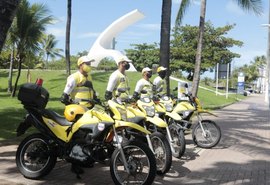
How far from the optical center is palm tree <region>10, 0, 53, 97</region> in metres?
23.8

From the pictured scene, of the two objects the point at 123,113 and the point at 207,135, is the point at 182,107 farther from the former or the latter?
the point at 123,113

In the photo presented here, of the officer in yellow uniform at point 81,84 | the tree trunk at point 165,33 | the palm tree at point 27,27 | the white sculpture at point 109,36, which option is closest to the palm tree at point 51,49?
the white sculpture at point 109,36

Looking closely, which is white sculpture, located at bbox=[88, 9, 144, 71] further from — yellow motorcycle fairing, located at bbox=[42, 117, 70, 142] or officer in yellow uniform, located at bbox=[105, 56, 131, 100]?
yellow motorcycle fairing, located at bbox=[42, 117, 70, 142]

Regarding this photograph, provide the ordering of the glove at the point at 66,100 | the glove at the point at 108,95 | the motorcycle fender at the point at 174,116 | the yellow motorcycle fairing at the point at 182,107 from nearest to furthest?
the glove at the point at 66,100 → the glove at the point at 108,95 → the motorcycle fender at the point at 174,116 → the yellow motorcycle fairing at the point at 182,107

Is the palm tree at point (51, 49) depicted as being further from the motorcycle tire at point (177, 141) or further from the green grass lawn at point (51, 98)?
the motorcycle tire at point (177, 141)

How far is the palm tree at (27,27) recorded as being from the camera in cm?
2380

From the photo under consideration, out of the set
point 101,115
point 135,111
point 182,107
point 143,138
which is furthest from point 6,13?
point 182,107

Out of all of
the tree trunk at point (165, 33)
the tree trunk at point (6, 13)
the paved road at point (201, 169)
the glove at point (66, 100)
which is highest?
the tree trunk at point (165, 33)

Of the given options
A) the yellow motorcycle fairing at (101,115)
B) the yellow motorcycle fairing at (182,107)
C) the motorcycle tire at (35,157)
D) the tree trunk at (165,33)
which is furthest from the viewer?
the tree trunk at (165,33)

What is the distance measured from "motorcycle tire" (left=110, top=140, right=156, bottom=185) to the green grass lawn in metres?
4.92

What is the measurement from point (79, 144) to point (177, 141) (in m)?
2.85

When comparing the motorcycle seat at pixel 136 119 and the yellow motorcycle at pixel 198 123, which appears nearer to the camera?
the motorcycle seat at pixel 136 119

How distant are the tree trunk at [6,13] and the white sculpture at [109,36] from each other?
4110cm

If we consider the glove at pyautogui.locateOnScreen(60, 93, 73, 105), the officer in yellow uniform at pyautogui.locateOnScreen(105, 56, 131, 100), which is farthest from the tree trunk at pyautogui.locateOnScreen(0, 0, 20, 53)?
the officer in yellow uniform at pyautogui.locateOnScreen(105, 56, 131, 100)
